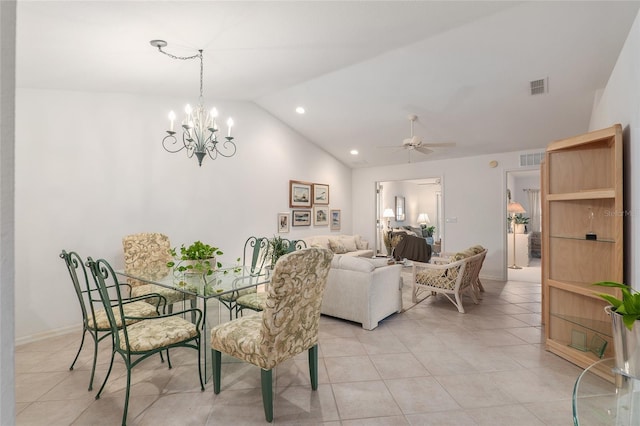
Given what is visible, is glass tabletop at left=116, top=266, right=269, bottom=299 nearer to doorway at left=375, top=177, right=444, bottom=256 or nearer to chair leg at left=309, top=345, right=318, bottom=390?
chair leg at left=309, top=345, right=318, bottom=390

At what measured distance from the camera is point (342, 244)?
22.4 feet

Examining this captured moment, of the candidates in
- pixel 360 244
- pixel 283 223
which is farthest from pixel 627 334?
pixel 360 244

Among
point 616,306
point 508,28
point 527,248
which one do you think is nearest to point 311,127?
point 508,28

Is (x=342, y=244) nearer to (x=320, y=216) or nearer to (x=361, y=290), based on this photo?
(x=320, y=216)

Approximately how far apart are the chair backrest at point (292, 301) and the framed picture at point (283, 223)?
4010mm

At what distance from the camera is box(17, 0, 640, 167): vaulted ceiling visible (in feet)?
8.28

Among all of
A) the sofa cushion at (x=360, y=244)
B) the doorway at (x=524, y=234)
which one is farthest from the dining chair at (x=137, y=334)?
the doorway at (x=524, y=234)

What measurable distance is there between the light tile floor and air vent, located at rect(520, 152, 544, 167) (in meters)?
3.60

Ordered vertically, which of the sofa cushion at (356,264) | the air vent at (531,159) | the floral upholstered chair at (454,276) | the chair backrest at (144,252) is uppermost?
the air vent at (531,159)

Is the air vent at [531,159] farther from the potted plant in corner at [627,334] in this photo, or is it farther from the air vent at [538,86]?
the potted plant in corner at [627,334]

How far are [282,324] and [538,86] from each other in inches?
174

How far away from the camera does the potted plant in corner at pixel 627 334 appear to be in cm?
106

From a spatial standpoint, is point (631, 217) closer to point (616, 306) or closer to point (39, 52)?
point (616, 306)

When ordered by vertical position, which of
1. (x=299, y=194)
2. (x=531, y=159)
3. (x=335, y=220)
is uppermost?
(x=531, y=159)
